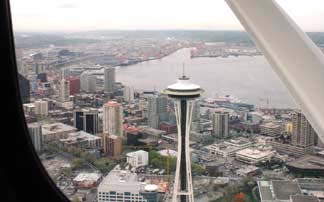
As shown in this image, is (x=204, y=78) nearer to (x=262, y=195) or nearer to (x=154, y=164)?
(x=154, y=164)

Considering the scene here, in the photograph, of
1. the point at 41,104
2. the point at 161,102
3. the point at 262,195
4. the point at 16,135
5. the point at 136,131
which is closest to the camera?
the point at 16,135

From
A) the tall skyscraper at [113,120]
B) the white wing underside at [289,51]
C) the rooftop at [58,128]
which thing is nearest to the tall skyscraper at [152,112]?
the tall skyscraper at [113,120]

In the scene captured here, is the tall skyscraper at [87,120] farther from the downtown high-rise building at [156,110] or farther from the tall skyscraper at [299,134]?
the tall skyscraper at [299,134]

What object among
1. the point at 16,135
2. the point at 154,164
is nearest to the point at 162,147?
the point at 154,164

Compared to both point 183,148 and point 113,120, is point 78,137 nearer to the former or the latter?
point 113,120

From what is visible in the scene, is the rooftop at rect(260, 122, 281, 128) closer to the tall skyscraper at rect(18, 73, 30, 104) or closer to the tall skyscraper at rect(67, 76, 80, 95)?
the tall skyscraper at rect(67, 76, 80, 95)
